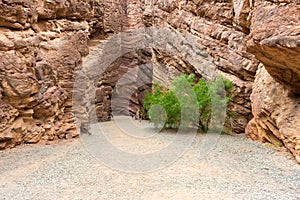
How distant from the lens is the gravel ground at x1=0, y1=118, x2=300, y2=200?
4137 millimetres

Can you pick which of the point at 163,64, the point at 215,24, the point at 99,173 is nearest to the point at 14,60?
the point at 99,173

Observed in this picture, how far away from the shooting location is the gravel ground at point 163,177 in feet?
13.6

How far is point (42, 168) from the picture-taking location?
5473 millimetres

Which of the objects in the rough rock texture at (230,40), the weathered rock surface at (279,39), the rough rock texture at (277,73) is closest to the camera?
the weathered rock surface at (279,39)

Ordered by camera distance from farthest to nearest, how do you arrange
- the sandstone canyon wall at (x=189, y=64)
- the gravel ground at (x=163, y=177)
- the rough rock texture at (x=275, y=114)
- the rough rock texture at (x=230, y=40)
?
1. the rough rock texture at (x=230, y=40)
2. the rough rock texture at (x=275, y=114)
3. the sandstone canyon wall at (x=189, y=64)
4. the gravel ground at (x=163, y=177)

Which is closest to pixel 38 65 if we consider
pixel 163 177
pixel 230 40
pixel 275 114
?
pixel 163 177

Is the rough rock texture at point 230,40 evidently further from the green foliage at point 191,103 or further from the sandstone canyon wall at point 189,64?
the green foliage at point 191,103

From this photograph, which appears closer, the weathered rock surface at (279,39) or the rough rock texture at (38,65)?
the weathered rock surface at (279,39)

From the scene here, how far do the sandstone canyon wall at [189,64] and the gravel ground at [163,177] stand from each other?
0.86 meters

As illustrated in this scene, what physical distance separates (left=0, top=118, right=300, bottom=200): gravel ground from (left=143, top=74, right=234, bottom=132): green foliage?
2627mm

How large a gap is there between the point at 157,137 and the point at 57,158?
3.05 metres

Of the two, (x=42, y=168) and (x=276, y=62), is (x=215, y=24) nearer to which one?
(x=276, y=62)

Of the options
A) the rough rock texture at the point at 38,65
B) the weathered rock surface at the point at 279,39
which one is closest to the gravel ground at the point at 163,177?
the rough rock texture at the point at 38,65

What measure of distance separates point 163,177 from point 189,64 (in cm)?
822
